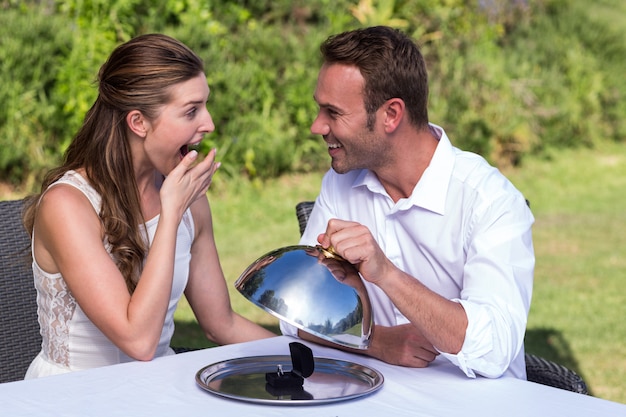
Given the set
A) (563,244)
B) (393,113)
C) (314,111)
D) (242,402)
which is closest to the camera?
(242,402)

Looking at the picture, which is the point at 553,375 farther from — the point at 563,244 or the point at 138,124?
the point at 563,244

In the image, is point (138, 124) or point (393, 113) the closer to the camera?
point (138, 124)

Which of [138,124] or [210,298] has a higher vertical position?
[138,124]

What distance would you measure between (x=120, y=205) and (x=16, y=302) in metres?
0.50

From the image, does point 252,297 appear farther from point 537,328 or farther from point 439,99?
point 439,99

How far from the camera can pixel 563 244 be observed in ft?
26.3

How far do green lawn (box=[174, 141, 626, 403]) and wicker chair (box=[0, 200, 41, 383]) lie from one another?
2.43m

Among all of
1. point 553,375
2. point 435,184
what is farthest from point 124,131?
point 553,375

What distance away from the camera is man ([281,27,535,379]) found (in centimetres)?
230

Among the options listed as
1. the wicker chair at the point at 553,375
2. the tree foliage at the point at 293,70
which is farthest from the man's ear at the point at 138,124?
the tree foliage at the point at 293,70

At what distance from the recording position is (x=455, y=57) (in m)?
9.98

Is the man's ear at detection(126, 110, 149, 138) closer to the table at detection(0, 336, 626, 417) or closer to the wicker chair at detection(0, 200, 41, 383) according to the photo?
the wicker chair at detection(0, 200, 41, 383)

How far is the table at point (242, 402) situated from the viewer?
190 centimetres

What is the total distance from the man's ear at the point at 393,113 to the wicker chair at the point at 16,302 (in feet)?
3.84
